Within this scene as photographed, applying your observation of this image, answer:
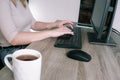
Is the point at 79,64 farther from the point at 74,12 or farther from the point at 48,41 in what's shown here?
the point at 74,12

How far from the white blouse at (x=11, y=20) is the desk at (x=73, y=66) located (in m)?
0.16

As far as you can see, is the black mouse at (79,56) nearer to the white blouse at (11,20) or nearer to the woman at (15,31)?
the woman at (15,31)

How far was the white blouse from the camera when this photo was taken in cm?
119

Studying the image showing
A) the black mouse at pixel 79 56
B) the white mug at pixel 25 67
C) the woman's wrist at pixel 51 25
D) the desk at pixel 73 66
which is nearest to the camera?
the white mug at pixel 25 67

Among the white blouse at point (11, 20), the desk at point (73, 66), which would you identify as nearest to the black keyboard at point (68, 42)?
the desk at point (73, 66)

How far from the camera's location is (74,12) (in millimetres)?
2314

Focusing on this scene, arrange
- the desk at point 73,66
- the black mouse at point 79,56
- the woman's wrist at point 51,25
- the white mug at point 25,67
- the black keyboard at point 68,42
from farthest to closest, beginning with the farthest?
the woman's wrist at point 51,25 < the black keyboard at point 68,42 < the black mouse at point 79,56 < the desk at point 73,66 < the white mug at point 25,67

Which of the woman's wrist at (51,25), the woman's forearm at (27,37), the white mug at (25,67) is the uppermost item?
the white mug at (25,67)

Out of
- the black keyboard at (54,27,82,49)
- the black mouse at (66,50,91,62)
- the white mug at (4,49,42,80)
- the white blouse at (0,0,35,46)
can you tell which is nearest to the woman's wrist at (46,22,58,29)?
the white blouse at (0,0,35,46)

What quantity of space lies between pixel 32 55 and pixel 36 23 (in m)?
1.02

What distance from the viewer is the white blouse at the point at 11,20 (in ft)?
3.89

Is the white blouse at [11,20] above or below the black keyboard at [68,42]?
above

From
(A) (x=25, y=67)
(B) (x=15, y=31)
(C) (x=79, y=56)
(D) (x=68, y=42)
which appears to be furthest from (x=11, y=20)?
(A) (x=25, y=67)

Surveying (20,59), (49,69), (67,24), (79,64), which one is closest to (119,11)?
(67,24)
